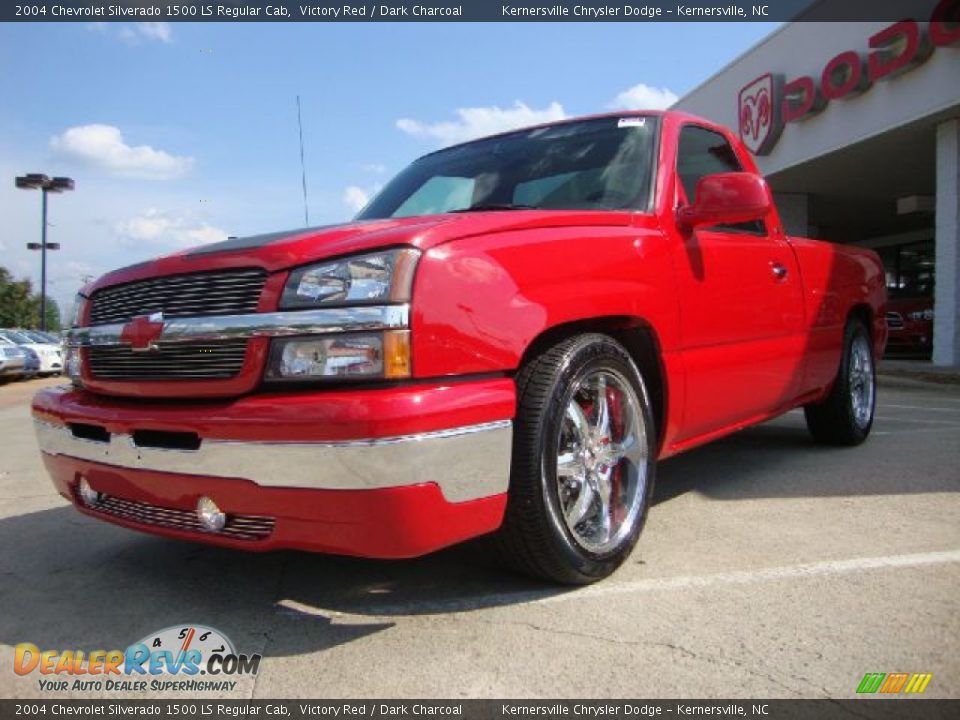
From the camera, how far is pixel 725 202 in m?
3.11

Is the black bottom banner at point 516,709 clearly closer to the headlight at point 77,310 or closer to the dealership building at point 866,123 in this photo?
the headlight at point 77,310

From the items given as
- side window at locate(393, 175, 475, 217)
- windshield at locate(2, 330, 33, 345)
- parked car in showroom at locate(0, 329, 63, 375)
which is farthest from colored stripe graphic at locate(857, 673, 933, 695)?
windshield at locate(2, 330, 33, 345)

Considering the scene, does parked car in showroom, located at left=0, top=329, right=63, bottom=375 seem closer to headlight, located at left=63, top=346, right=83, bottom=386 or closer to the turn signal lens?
headlight, located at left=63, top=346, right=83, bottom=386

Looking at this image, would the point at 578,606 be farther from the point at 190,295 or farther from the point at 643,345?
the point at 190,295

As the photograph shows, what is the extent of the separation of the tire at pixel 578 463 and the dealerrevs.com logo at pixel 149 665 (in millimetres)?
913

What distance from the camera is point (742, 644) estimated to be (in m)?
2.15

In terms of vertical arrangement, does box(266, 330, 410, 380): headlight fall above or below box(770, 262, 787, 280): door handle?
below

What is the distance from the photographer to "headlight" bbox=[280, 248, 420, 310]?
2.11m

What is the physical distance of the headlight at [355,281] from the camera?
211 cm

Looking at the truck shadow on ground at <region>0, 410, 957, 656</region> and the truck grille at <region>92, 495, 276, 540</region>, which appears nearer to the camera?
the truck grille at <region>92, 495, 276, 540</region>

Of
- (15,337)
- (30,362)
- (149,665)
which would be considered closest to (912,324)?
(149,665)

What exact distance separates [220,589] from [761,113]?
16.2 meters

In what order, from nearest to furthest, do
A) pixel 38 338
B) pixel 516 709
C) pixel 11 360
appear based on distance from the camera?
1. pixel 516 709
2. pixel 11 360
3. pixel 38 338

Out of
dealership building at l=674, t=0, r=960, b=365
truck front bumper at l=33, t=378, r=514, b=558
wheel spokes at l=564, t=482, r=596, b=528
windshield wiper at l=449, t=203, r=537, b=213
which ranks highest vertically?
dealership building at l=674, t=0, r=960, b=365
